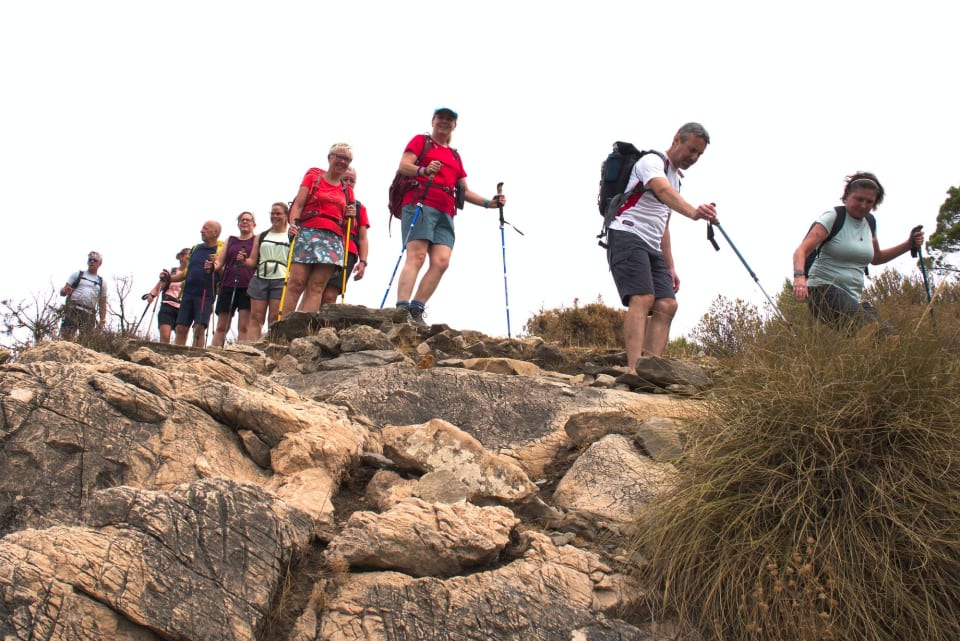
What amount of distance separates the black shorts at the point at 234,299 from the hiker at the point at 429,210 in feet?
8.15

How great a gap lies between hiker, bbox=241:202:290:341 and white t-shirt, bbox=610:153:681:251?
4.09 m

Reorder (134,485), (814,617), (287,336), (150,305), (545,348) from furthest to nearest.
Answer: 1. (150,305)
2. (287,336)
3. (545,348)
4. (134,485)
5. (814,617)

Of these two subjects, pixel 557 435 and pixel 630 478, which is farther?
pixel 557 435

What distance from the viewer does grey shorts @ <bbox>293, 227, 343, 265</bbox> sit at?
8.66m

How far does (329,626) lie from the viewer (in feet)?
10.8

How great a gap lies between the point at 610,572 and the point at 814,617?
823 mm

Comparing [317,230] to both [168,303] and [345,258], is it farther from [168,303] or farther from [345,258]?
[168,303]

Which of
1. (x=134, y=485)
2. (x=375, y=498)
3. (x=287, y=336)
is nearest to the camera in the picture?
(x=134, y=485)

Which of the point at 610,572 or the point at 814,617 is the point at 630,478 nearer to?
the point at 610,572

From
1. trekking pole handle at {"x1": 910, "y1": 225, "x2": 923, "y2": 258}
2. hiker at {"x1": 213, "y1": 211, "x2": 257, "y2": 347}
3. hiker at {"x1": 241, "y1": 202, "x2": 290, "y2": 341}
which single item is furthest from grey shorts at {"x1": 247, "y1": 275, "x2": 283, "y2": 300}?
trekking pole handle at {"x1": 910, "y1": 225, "x2": 923, "y2": 258}

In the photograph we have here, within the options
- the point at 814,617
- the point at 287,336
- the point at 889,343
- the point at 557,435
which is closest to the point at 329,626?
the point at 814,617

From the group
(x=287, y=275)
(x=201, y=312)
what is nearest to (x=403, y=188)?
(x=287, y=275)

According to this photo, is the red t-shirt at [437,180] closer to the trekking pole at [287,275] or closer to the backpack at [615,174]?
the trekking pole at [287,275]

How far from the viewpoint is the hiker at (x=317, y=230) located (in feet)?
28.5
